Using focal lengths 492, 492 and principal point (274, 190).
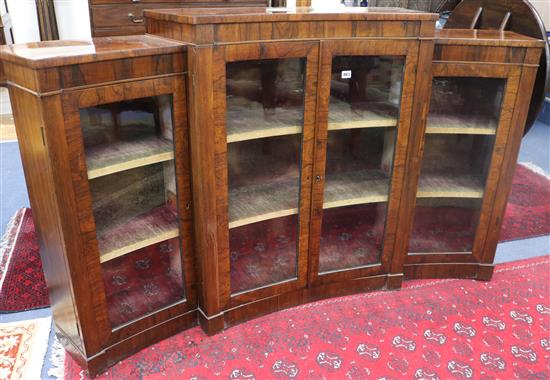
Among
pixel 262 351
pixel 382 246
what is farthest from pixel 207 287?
pixel 382 246

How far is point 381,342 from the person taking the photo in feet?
6.07

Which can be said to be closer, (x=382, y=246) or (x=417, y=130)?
(x=417, y=130)

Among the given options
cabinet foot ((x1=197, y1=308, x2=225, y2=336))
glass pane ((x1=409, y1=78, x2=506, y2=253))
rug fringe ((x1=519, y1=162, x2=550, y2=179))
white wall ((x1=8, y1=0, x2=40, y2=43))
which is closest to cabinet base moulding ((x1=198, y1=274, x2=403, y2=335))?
cabinet foot ((x1=197, y1=308, x2=225, y2=336))

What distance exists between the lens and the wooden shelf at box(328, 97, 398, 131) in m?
1.82

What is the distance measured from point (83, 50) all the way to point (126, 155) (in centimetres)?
34

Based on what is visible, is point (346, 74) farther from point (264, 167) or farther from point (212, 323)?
point (212, 323)

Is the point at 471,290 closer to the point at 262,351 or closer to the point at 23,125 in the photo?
the point at 262,351

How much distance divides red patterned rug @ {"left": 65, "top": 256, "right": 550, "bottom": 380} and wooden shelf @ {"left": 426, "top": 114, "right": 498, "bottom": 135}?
2.28ft

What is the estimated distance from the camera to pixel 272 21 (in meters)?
1.54

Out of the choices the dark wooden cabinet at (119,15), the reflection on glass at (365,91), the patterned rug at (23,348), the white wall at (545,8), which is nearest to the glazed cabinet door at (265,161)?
the reflection on glass at (365,91)

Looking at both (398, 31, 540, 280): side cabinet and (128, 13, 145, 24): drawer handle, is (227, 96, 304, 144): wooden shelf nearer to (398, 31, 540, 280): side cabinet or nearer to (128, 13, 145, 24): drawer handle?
(398, 31, 540, 280): side cabinet

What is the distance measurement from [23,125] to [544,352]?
195cm

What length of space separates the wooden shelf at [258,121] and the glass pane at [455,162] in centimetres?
62

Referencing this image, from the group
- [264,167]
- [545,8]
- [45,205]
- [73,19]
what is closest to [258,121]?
[264,167]
